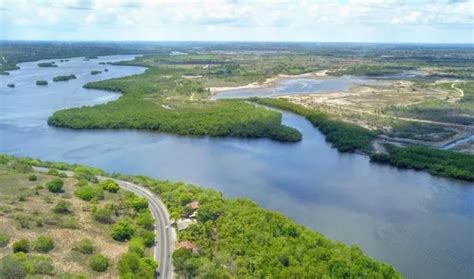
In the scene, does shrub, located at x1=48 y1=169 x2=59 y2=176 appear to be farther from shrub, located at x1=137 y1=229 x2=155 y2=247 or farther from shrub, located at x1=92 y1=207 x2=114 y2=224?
shrub, located at x1=137 y1=229 x2=155 y2=247

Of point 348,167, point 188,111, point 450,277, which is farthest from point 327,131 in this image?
point 450,277

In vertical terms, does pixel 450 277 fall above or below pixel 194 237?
below

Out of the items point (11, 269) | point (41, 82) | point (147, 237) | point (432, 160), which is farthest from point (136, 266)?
point (41, 82)

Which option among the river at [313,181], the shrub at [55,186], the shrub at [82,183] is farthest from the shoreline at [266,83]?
the shrub at [55,186]

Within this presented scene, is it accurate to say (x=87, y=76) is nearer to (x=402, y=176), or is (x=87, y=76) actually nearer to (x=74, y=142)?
(x=74, y=142)

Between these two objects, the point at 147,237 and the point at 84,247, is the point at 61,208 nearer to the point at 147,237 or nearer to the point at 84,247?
the point at 84,247

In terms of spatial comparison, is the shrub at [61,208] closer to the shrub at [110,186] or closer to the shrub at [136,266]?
the shrub at [110,186]

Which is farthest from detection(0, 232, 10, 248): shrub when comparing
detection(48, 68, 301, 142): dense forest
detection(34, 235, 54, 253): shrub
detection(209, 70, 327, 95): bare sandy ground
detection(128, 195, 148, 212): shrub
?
detection(209, 70, 327, 95): bare sandy ground
